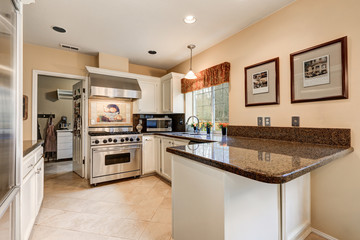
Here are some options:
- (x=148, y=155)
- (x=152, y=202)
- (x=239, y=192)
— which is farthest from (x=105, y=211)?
(x=239, y=192)

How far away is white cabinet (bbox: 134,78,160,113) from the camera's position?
12.1 feet

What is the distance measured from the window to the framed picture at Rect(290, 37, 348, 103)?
1.08 meters

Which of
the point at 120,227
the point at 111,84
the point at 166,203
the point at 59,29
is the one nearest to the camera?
the point at 120,227

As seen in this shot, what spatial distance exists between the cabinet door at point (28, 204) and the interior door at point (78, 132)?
1681 millimetres

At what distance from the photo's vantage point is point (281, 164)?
0.88 metres

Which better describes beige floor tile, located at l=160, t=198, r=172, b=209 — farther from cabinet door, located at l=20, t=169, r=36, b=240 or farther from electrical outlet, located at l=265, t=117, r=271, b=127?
electrical outlet, located at l=265, t=117, r=271, b=127

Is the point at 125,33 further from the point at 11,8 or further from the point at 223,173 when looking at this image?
the point at 223,173

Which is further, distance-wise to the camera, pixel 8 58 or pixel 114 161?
pixel 114 161

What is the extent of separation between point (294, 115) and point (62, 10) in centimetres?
310

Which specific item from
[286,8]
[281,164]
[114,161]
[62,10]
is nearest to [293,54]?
[286,8]

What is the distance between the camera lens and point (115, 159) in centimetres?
304

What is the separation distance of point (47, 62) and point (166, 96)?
2.36 m

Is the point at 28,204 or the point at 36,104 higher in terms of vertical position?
the point at 36,104

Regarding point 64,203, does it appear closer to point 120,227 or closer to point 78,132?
point 120,227
